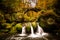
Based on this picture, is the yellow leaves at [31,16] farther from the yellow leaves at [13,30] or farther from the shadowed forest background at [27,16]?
the yellow leaves at [13,30]

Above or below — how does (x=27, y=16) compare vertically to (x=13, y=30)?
above

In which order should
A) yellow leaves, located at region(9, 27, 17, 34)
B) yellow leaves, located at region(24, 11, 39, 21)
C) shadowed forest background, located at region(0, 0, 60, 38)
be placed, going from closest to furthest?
yellow leaves, located at region(9, 27, 17, 34) → shadowed forest background, located at region(0, 0, 60, 38) → yellow leaves, located at region(24, 11, 39, 21)

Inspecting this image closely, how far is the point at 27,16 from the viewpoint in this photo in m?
18.5

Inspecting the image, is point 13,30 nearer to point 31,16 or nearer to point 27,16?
point 27,16

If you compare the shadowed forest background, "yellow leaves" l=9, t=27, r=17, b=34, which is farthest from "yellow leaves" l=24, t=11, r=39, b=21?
"yellow leaves" l=9, t=27, r=17, b=34

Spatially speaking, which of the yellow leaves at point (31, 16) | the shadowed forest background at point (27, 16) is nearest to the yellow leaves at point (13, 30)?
the shadowed forest background at point (27, 16)

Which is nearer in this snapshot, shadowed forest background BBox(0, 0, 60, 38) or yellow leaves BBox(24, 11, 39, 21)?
shadowed forest background BBox(0, 0, 60, 38)

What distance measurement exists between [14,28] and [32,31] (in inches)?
68.7

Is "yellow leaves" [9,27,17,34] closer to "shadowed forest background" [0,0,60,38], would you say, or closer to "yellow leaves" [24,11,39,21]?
"shadowed forest background" [0,0,60,38]

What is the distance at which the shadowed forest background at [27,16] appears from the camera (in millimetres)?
16797

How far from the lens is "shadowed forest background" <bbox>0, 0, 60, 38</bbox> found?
16.8 m

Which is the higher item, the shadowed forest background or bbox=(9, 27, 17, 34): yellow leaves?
the shadowed forest background

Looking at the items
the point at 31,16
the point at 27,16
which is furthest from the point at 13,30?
the point at 31,16

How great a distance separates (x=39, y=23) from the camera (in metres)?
17.5
